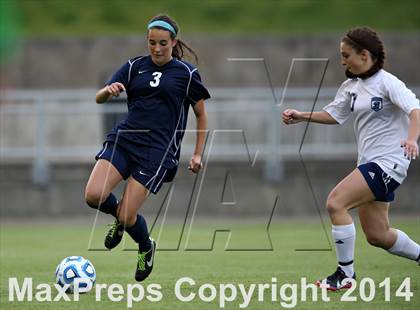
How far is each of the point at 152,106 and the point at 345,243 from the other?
2038mm

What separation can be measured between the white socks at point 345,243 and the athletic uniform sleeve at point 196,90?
1.73 meters

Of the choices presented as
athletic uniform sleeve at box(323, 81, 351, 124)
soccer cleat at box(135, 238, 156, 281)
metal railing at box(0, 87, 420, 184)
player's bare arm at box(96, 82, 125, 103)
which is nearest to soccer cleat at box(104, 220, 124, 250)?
soccer cleat at box(135, 238, 156, 281)

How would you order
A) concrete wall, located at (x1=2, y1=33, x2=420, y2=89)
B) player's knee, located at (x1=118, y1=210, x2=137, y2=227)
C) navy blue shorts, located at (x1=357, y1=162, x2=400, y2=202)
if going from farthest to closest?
concrete wall, located at (x1=2, y1=33, x2=420, y2=89) → player's knee, located at (x1=118, y1=210, x2=137, y2=227) → navy blue shorts, located at (x1=357, y1=162, x2=400, y2=202)

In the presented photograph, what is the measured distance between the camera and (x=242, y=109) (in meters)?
17.9

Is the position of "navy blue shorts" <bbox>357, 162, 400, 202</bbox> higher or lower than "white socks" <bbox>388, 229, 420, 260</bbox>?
higher

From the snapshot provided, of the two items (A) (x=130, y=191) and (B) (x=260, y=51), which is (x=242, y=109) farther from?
(A) (x=130, y=191)

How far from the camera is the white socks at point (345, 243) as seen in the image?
8078mm

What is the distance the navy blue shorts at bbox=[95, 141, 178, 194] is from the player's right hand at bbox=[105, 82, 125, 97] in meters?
0.66

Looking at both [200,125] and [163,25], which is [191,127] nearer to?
[200,125]

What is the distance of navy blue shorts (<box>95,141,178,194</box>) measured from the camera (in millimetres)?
8500

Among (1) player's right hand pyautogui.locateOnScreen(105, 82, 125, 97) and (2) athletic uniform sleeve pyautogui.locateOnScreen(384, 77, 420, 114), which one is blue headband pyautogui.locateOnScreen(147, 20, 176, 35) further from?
(2) athletic uniform sleeve pyautogui.locateOnScreen(384, 77, 420, 114)

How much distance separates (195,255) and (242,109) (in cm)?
677

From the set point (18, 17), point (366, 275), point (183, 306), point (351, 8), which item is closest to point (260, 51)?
point (351, 8)

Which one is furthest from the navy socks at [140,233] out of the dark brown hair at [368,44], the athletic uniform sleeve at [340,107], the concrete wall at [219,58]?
the concrete wall at [219,58]
